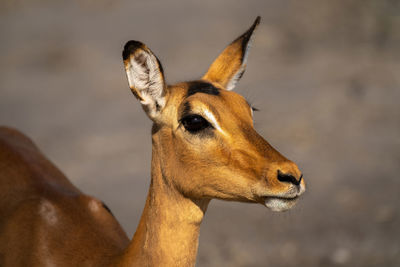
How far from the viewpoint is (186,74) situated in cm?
1573

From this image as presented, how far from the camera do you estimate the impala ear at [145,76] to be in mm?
4371

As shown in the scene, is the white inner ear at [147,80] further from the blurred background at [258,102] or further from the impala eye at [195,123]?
the blurred background at [258,102]

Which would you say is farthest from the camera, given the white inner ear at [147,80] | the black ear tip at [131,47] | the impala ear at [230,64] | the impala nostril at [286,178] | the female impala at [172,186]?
the impala ear at [230,64]

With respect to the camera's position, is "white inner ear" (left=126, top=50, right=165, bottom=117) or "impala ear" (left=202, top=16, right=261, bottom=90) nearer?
"white inner ear" (left=126, top=50, right=165, bottom=117)

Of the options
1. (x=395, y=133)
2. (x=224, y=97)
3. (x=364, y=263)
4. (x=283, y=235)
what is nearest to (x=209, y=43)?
(x=395, y=133)

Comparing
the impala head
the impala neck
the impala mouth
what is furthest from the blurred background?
the impala mouth

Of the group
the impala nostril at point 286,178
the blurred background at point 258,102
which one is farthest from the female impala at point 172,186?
the blurred background at point 258,102

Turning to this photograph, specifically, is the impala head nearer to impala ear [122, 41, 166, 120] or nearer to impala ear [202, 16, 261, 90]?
impala ear [122, 41, 166, 120]

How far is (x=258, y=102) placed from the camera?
14266 millimetres

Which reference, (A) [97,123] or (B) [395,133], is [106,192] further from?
(B) [395,133]

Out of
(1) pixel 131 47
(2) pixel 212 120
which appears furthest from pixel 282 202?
(1) pixel 131 47

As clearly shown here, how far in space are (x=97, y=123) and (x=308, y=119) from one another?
18.2 feet

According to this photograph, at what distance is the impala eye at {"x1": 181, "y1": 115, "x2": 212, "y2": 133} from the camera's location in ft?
14.3

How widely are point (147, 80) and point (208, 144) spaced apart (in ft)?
2.62
